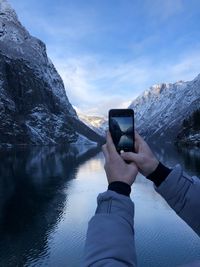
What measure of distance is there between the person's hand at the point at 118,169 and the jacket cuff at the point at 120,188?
0.05 metres

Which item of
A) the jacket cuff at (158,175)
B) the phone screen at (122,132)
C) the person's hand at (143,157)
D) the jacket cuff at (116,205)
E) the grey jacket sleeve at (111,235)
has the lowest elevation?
the grey jacket sleeve at (111,235)

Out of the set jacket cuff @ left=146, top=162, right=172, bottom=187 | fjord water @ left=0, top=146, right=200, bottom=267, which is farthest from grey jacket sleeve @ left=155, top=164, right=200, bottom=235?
fjord water @ left=0, top=146, right=200, bottom=267

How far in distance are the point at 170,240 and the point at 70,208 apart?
2069 cm

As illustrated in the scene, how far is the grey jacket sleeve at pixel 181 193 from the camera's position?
4891mm

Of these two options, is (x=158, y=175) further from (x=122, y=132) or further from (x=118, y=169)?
(x=118, y=169)

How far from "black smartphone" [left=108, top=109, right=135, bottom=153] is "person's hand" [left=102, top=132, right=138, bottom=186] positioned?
0.52ft

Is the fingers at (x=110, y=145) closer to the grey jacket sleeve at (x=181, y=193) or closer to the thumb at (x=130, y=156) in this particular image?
the thumb at (x=130, y=156)

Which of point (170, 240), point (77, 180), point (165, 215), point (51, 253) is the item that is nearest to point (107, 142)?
point (51, 253)

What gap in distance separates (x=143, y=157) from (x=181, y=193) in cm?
63

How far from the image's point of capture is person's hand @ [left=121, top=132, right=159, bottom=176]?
15.1ft

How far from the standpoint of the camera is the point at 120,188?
417 centimetres

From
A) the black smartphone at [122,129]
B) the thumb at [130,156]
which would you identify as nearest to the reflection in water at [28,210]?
the black smartphone at [122,129]

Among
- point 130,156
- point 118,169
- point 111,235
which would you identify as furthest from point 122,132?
point 111,235

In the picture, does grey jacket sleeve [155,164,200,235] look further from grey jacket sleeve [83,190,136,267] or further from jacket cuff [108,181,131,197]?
grey jacket sleeve [83,190,136,267]
